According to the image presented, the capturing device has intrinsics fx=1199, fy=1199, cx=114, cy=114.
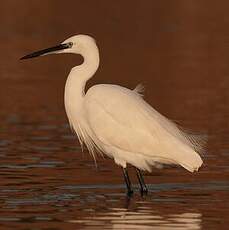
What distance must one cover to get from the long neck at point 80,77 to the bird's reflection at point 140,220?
1985 mm

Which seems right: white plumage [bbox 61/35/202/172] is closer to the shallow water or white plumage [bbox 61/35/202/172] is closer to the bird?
the bird

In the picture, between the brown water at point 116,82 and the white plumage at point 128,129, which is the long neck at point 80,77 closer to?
the white plumage at point 128,129

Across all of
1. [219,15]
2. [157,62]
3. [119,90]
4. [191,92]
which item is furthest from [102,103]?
[219,15]

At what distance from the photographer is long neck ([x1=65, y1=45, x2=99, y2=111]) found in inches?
524

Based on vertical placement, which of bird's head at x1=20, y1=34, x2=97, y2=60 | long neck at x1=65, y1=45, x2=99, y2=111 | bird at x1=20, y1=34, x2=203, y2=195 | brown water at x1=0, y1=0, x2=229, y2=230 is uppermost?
bird's head at x1=20, y1=34, x2=97, y2=60

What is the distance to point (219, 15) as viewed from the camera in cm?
3616

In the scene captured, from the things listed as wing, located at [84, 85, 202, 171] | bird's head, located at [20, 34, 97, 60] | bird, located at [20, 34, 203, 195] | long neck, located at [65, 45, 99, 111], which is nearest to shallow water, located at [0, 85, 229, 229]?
bird, located at [20, 34, 203, 195]

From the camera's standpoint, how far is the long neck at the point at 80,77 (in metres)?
13.3

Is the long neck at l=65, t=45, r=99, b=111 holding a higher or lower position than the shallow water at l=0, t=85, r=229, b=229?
higher

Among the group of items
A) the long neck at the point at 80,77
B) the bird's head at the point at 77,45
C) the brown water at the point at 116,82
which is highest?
the bird's head at the point at 77,45

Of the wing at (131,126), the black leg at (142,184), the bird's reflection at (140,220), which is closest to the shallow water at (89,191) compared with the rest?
the bird's reflection at (140,220)

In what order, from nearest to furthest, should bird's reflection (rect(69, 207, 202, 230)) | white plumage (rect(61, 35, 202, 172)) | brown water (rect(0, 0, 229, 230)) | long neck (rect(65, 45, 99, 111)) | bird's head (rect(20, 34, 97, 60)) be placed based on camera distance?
bird's reflection (rect(69, 207, 202, 230)) → brown water (rect(0, 0, 229, 230)) → white plumage (rect(61, 35, 202, 172)) → long neck (rect(65, 45, 99, 111)) → bird's head (rect(20, 34, 97, 60))

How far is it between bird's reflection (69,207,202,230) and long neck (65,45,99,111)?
6.51 feet

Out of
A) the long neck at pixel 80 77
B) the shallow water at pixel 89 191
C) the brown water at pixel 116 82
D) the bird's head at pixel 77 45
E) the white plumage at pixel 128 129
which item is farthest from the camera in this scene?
the bird's head at pixel 77 45
